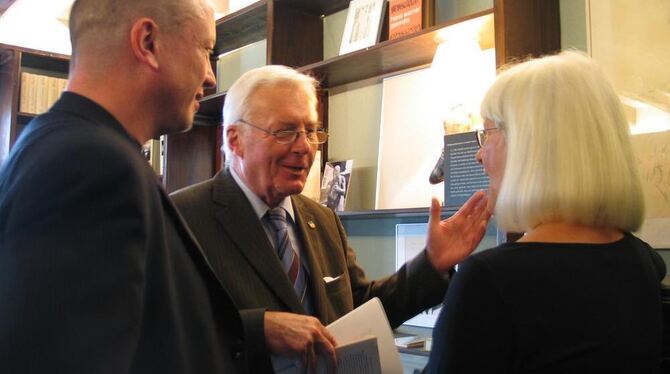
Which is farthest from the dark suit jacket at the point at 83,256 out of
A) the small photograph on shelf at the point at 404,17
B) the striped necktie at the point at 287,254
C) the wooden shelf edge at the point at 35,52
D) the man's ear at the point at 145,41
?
the wooden shelf edge at the point at 35,52

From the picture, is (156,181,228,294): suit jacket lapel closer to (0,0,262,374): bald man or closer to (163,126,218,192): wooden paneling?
(0,0,262,374): bald man

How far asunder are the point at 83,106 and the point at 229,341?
1.52 feet

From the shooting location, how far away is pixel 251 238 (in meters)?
1.70

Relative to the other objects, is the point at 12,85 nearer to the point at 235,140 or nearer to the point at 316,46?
the point at 316,46

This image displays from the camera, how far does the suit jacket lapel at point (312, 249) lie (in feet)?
5.78

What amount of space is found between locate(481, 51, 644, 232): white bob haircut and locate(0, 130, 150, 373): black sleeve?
65 centimetres

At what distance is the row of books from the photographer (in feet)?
14.2

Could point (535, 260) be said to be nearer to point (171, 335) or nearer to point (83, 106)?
point (171, 335)

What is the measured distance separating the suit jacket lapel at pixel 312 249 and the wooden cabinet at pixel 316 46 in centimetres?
78

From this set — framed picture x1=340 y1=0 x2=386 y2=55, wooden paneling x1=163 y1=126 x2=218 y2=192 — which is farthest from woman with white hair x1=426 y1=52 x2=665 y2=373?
wooden paneling x1=163 y1=126 x2=218 y2=192

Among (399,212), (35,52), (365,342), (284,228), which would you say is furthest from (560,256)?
(35,52)

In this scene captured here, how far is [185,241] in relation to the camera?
1034 mm

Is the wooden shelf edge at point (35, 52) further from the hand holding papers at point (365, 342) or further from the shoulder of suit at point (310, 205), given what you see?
the hand holding papers at point (365, 342)

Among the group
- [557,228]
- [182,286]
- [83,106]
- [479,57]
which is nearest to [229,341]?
[182,286]
